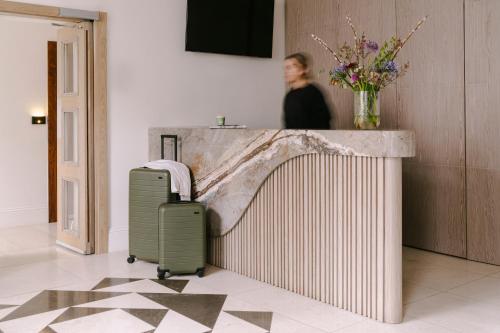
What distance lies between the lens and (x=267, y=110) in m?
6.08

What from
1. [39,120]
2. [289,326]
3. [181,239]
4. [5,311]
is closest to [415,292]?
[289,326]

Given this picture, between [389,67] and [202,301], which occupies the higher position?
[389,67]

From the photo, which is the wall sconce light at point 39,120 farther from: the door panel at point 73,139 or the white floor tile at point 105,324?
the white floor tile at point 105,324

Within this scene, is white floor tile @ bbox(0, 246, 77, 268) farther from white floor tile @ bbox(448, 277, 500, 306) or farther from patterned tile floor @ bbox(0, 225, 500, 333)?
white floor tile @ bbox(448, 277, 500, 306)

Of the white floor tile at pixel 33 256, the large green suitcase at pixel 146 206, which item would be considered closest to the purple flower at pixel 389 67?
the large green suitcase at pixel 146 206

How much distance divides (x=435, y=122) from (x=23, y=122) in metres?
4.54

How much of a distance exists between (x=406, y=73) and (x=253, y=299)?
2595 mm

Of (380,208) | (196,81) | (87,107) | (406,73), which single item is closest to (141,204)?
(87,107)

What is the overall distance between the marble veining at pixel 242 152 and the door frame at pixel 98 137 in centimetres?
47

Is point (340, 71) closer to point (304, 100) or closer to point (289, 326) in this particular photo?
point (304, 100)

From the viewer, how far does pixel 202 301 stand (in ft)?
11.3

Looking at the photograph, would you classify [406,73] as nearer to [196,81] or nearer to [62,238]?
[196,81]

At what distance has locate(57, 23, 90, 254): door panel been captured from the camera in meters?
4.81

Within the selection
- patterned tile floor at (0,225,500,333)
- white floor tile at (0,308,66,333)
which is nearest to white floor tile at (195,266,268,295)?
patterned tile floor at (0,225,500,333)
